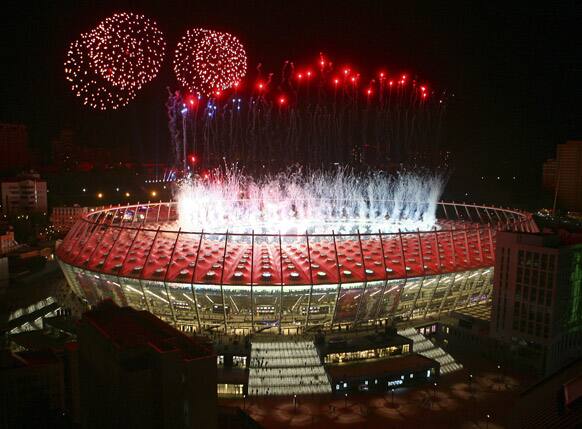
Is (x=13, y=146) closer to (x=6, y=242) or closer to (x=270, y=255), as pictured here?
(x=6, y=242)

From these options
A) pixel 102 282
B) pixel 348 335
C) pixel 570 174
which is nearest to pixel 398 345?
pixel 348 335

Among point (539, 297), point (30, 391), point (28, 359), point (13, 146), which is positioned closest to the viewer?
point (30, 391)

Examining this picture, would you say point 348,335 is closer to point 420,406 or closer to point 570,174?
point 420,406

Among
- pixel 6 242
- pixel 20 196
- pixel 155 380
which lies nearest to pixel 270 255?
pixel 155 380

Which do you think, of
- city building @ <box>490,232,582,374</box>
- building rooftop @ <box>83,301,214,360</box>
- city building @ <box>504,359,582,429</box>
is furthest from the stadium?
city building @ <box>504,359,582,429</box>

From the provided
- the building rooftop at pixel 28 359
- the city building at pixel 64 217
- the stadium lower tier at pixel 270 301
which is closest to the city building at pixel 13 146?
the city building at pixel 64 217
